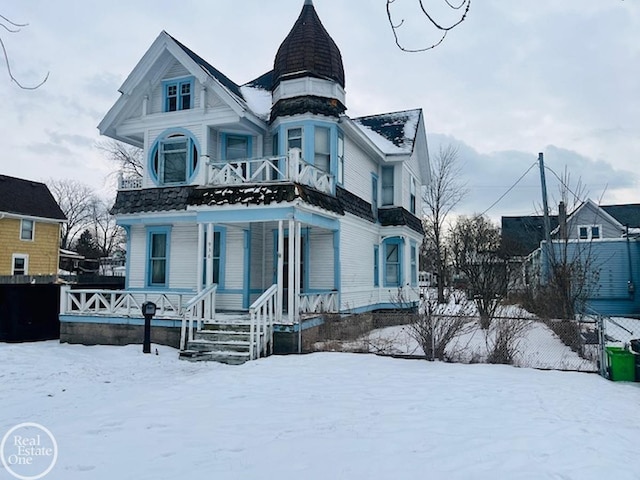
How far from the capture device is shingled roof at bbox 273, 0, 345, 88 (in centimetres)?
1486

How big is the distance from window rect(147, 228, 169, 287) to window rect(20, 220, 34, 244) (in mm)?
19506

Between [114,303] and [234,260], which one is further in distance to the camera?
[234,260]

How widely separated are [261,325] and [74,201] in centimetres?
6408

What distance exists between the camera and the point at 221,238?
14.7 meters

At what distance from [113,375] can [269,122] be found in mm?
9210

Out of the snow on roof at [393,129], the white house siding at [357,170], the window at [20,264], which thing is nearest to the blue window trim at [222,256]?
the white house siding at [357,170]

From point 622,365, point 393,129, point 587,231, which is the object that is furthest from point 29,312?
point 587,231

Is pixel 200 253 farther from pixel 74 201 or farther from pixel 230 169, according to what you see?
pixel 74 201

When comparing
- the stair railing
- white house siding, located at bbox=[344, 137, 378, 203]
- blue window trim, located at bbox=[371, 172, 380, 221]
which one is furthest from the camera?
blue window trim, located at bbox=[371, 172, 380, 221]

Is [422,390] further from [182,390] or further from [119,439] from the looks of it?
[119,439]

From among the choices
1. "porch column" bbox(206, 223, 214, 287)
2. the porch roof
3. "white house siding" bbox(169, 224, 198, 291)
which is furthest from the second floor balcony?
"white house siding" bbox(169, 224, 198, 291)

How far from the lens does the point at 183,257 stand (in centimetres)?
1491

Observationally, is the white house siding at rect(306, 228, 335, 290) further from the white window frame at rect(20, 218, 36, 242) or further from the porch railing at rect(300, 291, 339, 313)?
the white window frame at rect(20, 218, 36, 242)

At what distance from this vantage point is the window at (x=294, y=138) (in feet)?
47.9
